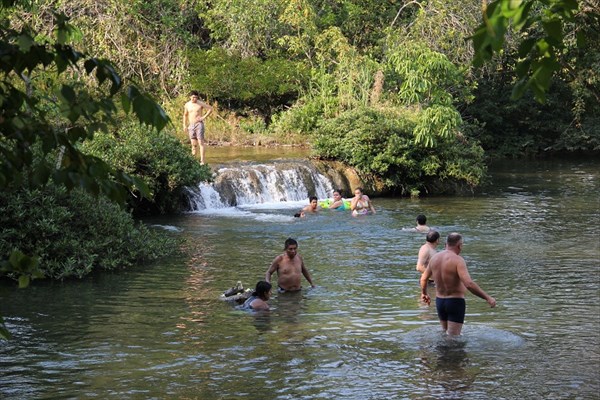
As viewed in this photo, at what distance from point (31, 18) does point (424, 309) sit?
22.4 meters

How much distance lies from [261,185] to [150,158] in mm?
4658

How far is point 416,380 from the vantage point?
37.2 ft

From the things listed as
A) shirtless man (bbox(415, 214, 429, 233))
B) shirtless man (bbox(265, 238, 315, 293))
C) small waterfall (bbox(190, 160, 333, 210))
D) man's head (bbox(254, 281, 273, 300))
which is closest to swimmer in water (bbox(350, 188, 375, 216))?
shirtless man (bbox(415, 214, 429, 233))

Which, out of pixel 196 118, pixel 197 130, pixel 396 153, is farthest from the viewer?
pixel 396 153

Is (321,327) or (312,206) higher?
(312,206)

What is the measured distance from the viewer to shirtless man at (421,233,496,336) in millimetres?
12133

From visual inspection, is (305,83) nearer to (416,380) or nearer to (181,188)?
(181,188)

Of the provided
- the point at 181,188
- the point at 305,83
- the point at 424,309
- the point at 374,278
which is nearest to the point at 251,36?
the point at 305,83

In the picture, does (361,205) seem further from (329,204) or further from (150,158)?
(150,158)

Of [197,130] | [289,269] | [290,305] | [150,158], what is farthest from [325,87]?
[290,305]

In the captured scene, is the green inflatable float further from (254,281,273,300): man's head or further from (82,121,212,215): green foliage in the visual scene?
(254,281,273,300): man's head

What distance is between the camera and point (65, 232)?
17.1 meters

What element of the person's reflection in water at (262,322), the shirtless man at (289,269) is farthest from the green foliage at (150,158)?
the person's reflection in water at (262,322)

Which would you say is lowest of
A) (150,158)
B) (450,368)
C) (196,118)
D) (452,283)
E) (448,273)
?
(450,368)
